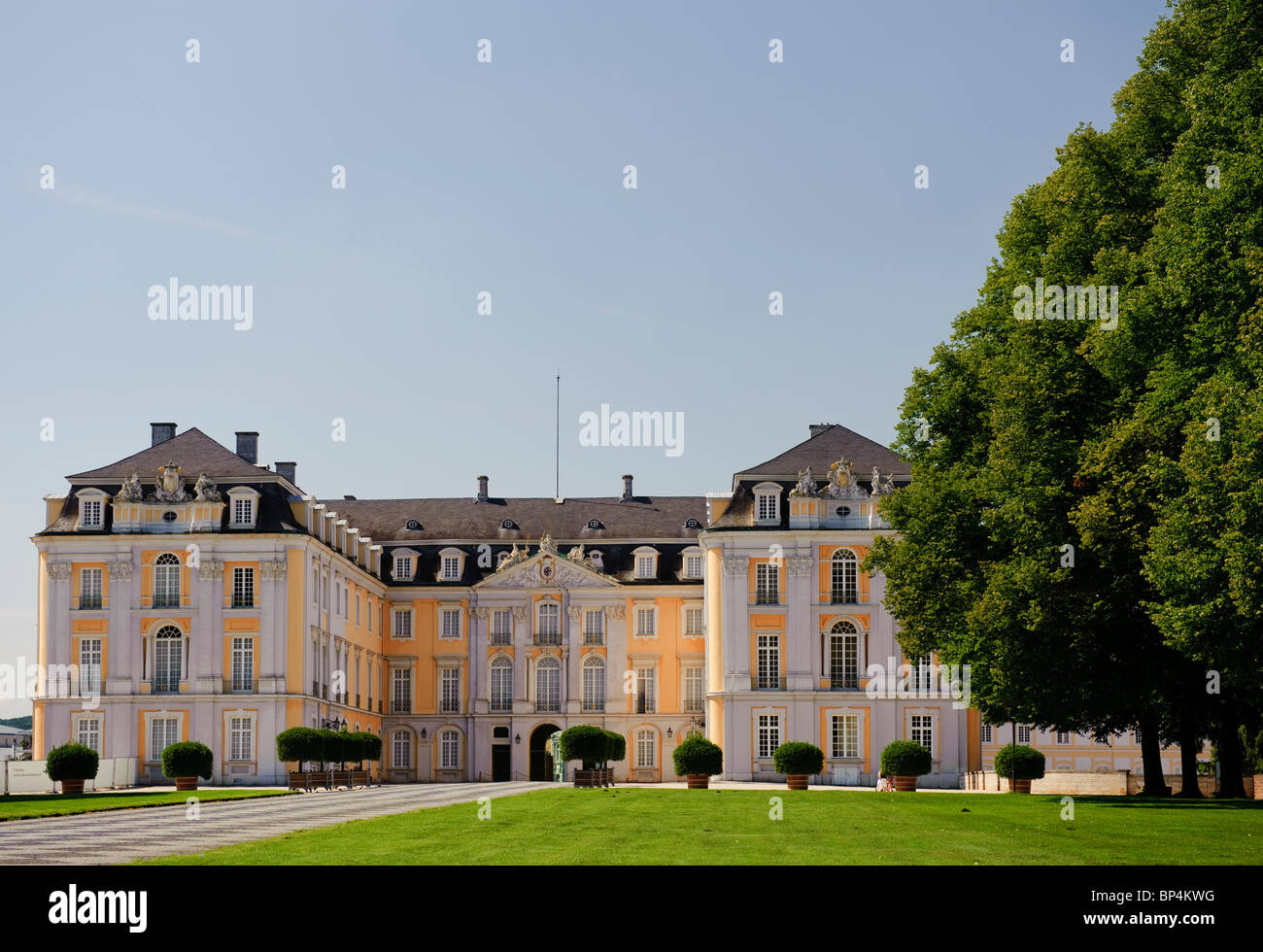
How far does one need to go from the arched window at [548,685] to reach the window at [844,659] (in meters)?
16.1

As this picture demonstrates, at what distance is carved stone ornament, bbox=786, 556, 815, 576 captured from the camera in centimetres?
6481

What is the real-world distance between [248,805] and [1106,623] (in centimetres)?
1764

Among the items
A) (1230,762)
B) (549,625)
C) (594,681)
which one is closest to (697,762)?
(1230,762)

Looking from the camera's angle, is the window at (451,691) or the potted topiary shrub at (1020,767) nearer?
the potted topiary shrub at (1020,767)

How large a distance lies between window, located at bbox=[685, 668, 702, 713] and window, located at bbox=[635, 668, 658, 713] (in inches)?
59.7

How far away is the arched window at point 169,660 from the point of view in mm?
63594

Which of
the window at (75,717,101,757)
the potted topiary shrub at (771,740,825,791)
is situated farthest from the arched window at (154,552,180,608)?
the potted topiary shrub at (771,740,825,791)

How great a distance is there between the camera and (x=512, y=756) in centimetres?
7588

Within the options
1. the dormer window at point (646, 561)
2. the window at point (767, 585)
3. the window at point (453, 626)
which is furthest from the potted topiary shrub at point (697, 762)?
the window at point (453, 626)

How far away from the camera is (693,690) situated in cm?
7500

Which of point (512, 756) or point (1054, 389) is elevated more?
point (1054, 389)

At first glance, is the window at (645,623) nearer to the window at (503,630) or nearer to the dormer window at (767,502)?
the window at (503,630)
